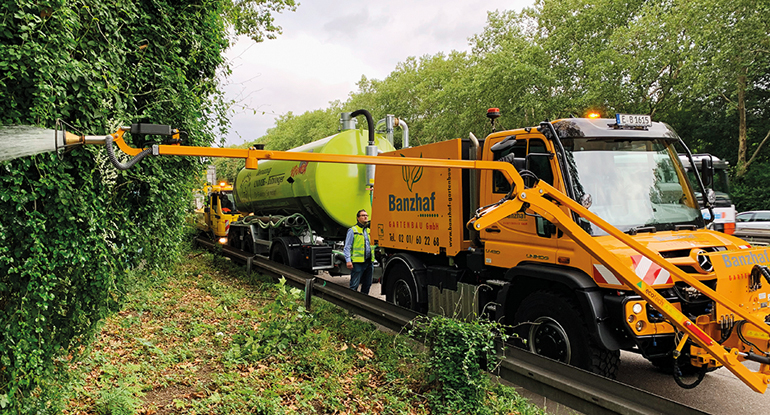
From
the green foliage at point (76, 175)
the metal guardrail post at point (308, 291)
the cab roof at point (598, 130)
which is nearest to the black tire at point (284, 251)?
the metal guardrail post at point (308, 291)

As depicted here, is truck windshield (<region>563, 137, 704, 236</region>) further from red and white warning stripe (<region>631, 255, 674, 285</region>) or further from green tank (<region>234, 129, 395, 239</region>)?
green tank (<region>234, 129, 395, 239</region>)

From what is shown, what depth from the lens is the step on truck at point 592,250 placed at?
4465 millimetres

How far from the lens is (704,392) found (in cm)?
558

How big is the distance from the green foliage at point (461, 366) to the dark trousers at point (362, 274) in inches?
174

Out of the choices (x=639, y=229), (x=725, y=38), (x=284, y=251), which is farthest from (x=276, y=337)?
(x=725, y=38)

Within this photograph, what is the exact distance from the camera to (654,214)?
5.46m

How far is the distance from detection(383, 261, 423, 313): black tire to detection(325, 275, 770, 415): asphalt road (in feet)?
8.40

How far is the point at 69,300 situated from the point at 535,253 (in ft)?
14.7

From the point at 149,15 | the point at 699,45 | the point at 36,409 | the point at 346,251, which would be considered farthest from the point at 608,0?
the point at 36,409

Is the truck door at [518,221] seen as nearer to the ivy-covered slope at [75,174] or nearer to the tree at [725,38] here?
the ivy-covered slope at [75,174]

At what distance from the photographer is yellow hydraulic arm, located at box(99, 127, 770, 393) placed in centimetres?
394

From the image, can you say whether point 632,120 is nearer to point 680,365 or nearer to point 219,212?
point 680,365

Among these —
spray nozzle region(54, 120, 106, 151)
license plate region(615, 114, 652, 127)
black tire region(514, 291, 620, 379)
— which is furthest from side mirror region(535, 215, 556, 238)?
spray nozzle region(54, 120, 106, 151)

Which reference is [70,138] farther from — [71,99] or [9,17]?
[9,17]
